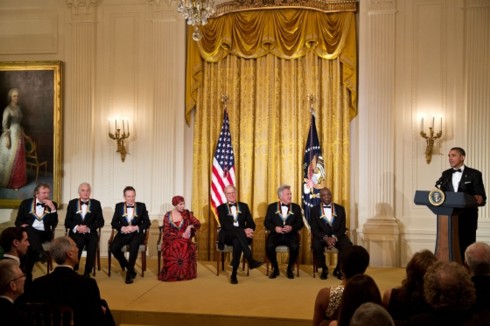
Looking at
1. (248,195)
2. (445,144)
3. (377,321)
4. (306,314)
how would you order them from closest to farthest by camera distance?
(377,321)
(306,314)
(445,144)
(248,195)

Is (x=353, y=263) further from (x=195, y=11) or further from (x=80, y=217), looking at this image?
(x=80, y=217)

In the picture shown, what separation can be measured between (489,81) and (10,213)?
763cm

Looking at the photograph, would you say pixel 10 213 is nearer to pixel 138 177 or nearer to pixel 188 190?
pixel 138 177

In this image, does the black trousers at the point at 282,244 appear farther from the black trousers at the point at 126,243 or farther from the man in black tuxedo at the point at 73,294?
the man in black tuxedo at the point at 73,294

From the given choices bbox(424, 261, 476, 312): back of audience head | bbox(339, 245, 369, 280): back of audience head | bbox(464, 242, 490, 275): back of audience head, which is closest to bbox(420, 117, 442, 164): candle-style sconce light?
bbox(464, 242, 490, 275): back of audience head

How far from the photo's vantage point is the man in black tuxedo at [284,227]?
795 cm

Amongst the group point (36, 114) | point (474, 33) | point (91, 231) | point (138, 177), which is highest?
point (474, 33)

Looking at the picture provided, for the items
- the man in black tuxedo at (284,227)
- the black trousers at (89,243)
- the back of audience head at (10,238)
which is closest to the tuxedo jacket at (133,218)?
the black trousers at (89,243)

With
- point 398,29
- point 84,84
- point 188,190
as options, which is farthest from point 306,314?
point 84,84

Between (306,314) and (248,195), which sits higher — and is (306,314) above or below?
below

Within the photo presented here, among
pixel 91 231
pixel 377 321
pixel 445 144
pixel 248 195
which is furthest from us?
pixel 248 195

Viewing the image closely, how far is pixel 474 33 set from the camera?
28.0 ft

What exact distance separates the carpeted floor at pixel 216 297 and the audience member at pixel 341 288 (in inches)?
84.5

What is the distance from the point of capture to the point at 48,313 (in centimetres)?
355
